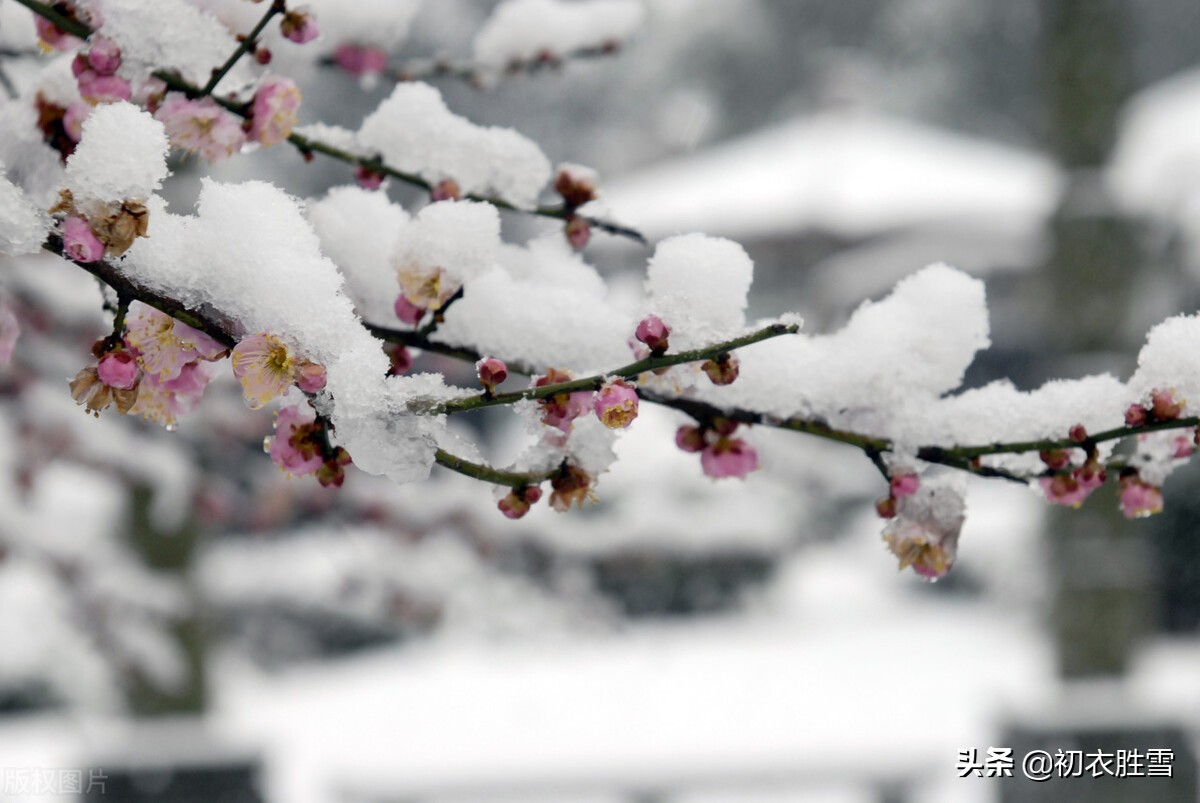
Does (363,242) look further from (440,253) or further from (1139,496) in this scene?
(1139,496)

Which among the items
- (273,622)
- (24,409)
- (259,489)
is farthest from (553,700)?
(24,409)

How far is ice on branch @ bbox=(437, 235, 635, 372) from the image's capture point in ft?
2.84

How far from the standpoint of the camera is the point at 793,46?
811 inches

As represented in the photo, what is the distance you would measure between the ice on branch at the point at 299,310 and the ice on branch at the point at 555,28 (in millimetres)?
646

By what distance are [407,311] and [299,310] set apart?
0.54 feet

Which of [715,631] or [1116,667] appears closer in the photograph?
[1116,667]

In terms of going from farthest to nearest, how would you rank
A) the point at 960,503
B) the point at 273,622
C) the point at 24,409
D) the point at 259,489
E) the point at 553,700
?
the point at 273,622 → the point at 553,700 → the point at 259,489 → the point at 24,409 → the point at 960,503

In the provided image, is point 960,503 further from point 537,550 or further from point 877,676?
point 877,676

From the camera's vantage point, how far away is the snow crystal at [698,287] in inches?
30.6

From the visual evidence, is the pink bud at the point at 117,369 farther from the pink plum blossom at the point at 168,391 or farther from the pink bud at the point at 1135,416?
the pink bud at the point at 1135,416

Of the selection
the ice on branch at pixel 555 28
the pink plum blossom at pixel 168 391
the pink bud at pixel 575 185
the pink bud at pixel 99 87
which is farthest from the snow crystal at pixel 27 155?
the ice on branch at pixel 555 28

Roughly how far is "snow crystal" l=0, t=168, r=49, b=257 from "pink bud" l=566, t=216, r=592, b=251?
1.49ft

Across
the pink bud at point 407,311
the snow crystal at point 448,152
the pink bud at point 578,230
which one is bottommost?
the pink bud at point 407,311

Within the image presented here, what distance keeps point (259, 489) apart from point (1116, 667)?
110 inches
